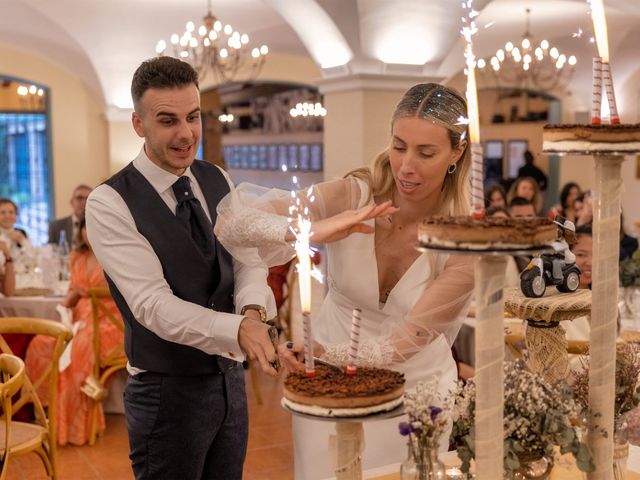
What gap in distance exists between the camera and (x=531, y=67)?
1210 cm

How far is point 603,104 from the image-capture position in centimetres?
155

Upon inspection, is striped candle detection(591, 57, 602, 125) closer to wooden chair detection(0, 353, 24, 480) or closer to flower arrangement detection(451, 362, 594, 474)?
flower arrangement detection(451, 362, 594, 474)

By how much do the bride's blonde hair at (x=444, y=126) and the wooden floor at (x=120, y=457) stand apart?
2.59 meters

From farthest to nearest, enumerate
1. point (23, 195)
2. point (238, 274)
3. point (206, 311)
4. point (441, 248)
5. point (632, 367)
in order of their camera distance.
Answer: point (23, 195) < point (238, 274) < point (206, 311) < point (632, 367) < point (441, 248)

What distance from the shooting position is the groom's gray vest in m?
2.15

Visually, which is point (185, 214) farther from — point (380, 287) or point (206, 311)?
point (380, 287)

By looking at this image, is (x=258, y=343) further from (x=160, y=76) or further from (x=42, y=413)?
(x=42, y=413)

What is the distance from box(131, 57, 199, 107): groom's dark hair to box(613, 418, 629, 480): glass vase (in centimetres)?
130

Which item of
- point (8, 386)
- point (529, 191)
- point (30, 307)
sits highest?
point (529, 191)

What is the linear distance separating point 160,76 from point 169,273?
0.50 m

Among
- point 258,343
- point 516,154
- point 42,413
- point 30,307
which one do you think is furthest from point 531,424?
point 516,154

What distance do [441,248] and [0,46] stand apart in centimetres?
1166

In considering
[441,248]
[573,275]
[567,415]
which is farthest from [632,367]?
[441,248]

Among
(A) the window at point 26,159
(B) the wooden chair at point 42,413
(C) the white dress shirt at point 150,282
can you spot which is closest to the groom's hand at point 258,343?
(C) the white dress shirt at point 150,282
